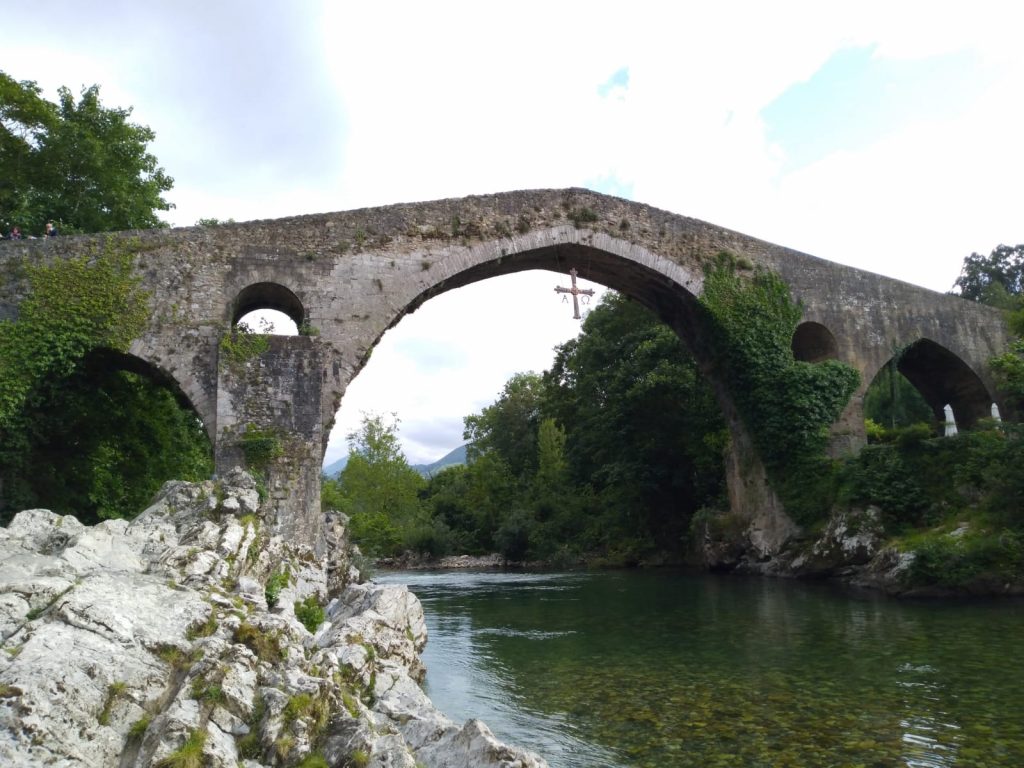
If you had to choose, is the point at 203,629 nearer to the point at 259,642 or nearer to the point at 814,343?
the point at 259,642

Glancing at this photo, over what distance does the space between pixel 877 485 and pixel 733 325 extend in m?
4.30

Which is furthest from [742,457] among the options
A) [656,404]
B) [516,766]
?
[516,766]

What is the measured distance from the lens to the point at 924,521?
13.4 metres

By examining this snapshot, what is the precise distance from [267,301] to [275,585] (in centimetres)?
780

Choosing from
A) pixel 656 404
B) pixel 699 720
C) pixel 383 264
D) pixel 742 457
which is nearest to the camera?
pixel 699 720

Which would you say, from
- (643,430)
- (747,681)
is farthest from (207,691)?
(643,430)

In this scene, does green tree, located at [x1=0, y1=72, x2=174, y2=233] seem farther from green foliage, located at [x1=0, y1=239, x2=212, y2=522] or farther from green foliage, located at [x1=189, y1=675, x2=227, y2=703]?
green foliage, located at [x1=189, y1=675, x2=227, y2=703]

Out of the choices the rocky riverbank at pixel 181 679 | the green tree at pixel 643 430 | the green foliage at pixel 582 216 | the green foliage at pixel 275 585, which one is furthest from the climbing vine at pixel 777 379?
the rocky riverbank at pixel 181 679

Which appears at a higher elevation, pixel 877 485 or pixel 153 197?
pixel 153 197

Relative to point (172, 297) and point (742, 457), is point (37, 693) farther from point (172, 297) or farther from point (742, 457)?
point (742, 457)

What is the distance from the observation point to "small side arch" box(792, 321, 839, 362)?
680 inches

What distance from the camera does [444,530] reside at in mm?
34688

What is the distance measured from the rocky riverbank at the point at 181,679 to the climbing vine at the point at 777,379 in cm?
1223

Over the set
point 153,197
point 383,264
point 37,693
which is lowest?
point 37,693
